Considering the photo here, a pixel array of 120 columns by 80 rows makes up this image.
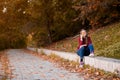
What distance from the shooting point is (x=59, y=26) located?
35.9 metres

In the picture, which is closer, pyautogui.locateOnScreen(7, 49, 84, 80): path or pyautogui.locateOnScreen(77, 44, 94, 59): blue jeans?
pyautogui.locateOnScreen(7, 49, 84, 80): path

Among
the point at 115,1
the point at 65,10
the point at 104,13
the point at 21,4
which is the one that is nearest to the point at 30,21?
the point at 21,4

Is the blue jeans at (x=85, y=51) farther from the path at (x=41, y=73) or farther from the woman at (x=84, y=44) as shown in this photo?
the path at (x=41, y=73)

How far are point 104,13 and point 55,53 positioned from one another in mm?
6083

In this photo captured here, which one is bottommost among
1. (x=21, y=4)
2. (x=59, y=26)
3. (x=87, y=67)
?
(x=87, y=67)

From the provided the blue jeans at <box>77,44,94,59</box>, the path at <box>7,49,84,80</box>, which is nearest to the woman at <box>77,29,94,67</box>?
the blue jeans at <box>77,44,94,59</box>

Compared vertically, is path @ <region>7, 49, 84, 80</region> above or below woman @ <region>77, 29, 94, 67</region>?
below

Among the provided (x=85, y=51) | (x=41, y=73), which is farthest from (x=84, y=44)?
(x=41, y=73)

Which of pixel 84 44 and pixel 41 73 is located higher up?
pixel 84 44

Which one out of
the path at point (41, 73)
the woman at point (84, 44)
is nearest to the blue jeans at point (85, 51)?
the woman at point (84, 44)

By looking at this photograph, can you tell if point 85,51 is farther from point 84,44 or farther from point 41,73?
point 41,73

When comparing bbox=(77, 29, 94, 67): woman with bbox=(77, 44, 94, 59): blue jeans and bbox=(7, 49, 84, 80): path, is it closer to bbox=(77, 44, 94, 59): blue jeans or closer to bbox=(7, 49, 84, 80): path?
bbox=(77, 44, 94, 59): blue jeans

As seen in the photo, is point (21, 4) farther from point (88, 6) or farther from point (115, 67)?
point (115, 67)

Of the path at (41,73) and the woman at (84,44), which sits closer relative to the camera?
the path at (41,73)
